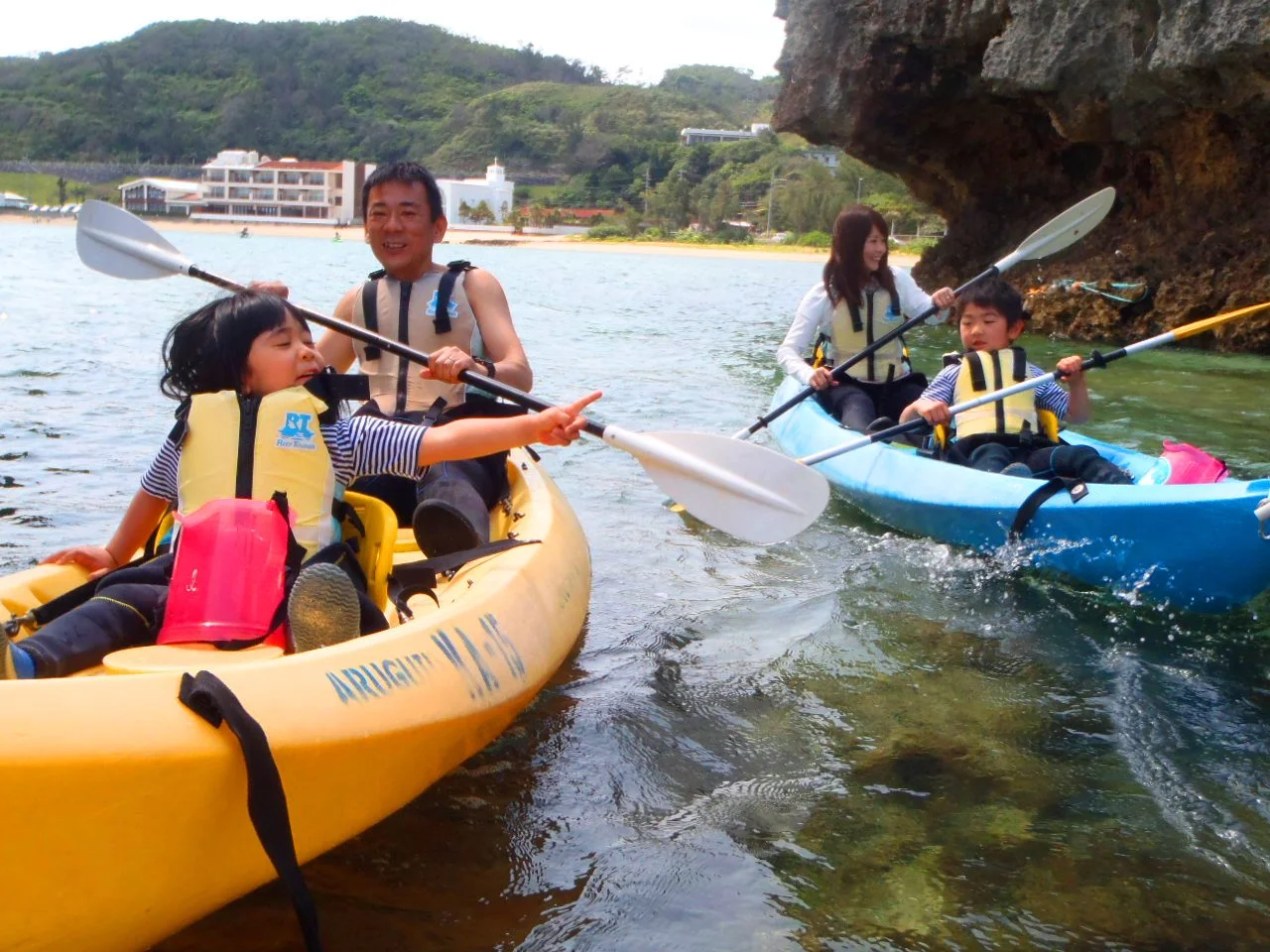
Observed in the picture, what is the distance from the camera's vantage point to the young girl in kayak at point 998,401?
5.00 m

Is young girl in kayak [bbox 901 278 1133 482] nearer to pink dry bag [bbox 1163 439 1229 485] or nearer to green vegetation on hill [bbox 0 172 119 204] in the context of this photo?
pink dry bag [bbox 1163 439 1229 485]

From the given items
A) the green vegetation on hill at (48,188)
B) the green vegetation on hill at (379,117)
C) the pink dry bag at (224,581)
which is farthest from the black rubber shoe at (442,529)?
the green vegetation on hill at (48,188)

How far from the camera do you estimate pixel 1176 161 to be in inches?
534

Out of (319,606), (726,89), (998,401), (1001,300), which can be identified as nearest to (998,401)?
(998,401)

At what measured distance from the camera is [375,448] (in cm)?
274

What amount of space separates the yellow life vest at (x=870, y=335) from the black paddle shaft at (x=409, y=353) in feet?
9.74

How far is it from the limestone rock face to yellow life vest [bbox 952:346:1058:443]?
7.03m

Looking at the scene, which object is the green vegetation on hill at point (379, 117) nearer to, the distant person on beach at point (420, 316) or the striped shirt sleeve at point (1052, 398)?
the striped shirt sleeve at point (1052, 398)

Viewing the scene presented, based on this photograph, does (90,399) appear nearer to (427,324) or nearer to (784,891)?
(427,324)

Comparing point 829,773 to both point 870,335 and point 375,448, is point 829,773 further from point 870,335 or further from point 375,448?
point 870,335

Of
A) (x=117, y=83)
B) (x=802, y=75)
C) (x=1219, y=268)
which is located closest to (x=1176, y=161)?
(x=1219, y=268)

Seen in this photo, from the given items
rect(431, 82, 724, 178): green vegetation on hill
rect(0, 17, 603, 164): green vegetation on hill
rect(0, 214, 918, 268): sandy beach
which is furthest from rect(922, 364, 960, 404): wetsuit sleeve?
rect(0, 17, 603, 164): green vegetation on hill

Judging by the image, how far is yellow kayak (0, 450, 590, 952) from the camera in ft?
5.73

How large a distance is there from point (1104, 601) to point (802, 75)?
11.8m
